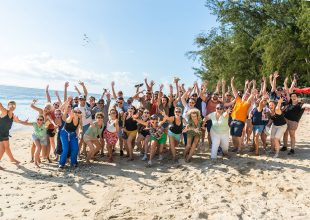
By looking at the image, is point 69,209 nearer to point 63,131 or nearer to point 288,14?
point 63,131

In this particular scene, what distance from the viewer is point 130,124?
9.17 metres

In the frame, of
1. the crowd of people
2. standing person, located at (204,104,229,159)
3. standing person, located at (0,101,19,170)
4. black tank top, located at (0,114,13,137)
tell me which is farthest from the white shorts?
black tank top, located at (0,114,13,137)

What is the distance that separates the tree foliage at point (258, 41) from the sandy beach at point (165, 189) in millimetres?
17583

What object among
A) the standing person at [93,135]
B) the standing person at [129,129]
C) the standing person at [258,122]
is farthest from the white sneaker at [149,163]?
the standing person at [258,122]

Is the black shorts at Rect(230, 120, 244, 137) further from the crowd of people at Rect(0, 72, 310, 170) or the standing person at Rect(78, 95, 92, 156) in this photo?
the standing person at Rect(78, 95, 92, 156)

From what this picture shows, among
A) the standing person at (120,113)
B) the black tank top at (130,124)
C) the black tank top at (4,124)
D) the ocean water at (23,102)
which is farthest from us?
the ocean water at (23,102)

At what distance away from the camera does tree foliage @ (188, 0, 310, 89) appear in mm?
24422

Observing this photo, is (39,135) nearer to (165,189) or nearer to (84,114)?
(84,114)

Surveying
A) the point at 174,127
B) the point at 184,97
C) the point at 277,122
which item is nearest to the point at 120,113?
the point at 174,127

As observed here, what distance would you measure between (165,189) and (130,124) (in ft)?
9.55

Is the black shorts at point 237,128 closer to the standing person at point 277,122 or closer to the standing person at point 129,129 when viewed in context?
the standing person at point 277,122

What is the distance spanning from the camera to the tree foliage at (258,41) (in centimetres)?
2442

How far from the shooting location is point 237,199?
19.7ft

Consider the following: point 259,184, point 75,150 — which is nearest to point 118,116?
point 75,150
